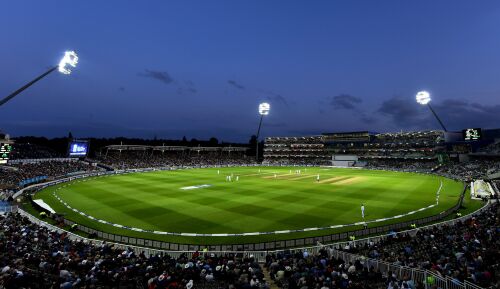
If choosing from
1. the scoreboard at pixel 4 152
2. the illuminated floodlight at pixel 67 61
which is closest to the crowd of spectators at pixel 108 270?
Result: the illuminated floodlight at pixel 67 61

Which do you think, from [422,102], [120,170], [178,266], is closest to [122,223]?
[178,266]

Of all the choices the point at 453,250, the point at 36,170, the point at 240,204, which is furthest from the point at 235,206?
the point at 36,170

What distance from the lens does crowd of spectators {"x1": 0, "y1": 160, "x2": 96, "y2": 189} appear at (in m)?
52.0

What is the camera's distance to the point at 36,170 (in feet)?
208

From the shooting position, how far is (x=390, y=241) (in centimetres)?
1931

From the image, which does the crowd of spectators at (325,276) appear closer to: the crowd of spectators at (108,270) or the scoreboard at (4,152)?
the crowd of spectators at (108,270)

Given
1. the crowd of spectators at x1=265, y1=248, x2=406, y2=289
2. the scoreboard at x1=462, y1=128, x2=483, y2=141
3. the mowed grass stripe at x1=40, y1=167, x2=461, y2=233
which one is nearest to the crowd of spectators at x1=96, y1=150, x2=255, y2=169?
the mowed grass stripe at x1=40, y1=167, x2=461, y2=233

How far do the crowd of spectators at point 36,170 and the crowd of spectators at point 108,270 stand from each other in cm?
4064

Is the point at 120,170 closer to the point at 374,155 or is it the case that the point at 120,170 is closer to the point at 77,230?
the point at 77,230

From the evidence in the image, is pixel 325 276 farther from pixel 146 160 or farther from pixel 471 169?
pixel 146 160

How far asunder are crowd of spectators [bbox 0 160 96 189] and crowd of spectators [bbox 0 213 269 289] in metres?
40.6

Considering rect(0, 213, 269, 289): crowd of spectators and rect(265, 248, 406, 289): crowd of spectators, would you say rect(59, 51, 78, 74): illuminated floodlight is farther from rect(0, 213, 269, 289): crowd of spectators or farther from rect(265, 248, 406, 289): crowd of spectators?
rect(265, 248, 406, 289): crowd of spectators

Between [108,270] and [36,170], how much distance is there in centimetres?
6405

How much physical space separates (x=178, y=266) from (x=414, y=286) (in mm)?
10098
